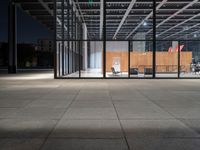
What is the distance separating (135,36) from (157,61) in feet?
11.2

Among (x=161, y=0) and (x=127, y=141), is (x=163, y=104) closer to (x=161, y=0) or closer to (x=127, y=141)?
(x=127, y=141)

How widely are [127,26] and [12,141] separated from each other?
30.8 meters

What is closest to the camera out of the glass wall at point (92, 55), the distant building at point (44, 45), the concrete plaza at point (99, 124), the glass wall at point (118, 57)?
the concrete plaza at point (99, 124)

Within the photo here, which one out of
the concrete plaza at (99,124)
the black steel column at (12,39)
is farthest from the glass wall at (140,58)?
the concrete plaza at (99,124)

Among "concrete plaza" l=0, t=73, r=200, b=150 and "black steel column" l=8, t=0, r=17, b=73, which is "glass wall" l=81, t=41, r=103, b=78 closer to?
"black steel column" l=8, t=0, r=17, b=73

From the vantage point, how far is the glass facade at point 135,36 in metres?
25.8

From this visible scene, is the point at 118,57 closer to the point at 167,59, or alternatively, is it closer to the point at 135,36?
the point at 135,36

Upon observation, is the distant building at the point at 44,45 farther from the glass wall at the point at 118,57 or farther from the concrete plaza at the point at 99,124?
the concrete plaza at the point at 99,124

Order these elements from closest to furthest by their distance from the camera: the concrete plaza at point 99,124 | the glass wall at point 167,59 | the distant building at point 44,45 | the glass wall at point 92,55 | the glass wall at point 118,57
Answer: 1. the concrete plaza at point 99,124
2. the glass wall at point 167,59
3. the glass wall at point 118,57
4. the glass wall at point 92,55
5. the distant building at point 44,45

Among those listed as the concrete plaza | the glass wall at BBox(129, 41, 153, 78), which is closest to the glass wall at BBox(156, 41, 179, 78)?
the glass wall at BBox(129, 41, 153, 78)

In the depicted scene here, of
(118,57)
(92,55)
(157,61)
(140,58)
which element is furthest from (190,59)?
(92,55)

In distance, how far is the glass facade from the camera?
25.8 metres

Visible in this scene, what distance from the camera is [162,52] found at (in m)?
32.4

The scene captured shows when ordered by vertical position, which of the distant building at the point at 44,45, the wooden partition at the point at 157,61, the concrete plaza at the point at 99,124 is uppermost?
the distant building at the point at 44,45
